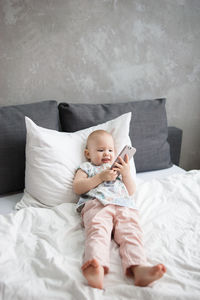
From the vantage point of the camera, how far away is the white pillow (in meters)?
1.54

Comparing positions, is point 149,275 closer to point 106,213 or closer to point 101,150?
point 106,213

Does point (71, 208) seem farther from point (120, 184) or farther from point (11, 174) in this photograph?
point (11, 174)

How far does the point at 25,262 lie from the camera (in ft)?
3.68

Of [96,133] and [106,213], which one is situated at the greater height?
[96,133]

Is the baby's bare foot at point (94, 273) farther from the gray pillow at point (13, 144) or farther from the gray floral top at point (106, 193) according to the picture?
the gray pillow at point (13, 144)

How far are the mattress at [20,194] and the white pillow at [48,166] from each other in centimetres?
7

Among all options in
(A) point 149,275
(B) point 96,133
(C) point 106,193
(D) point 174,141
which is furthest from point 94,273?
(D) point 174,141

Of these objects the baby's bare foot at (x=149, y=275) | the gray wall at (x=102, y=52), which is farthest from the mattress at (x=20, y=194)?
the baby's bare foot at (x=149, y=275)

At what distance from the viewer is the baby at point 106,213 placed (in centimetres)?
102

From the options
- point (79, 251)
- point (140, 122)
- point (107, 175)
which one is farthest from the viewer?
point (140, 122)

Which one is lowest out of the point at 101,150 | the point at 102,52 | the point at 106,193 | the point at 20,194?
the point at 20,194

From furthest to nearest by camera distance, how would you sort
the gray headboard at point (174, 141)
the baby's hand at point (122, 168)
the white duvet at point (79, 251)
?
1. the gray headboard at point (174, 141)
2. the baby's hand at point (122, 168)
3. the white duvet at point (79, 251)

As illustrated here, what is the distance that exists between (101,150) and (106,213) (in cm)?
36

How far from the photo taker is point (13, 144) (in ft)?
5.39
